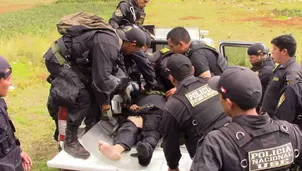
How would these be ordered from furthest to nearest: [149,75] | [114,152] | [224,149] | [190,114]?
[149,75], [114,152], [190,114], [224,149]

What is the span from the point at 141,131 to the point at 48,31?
44.7 feet

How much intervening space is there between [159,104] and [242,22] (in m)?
19.3

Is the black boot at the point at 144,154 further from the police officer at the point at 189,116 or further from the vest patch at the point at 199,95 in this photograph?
the vest patch at the point at 199,95

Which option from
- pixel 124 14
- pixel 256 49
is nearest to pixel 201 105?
pixel 256 49

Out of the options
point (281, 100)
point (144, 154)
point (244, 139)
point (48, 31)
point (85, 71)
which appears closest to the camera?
point (244, 139)

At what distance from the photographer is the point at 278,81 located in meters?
3.78

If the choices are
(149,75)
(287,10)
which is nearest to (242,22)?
(287,10)

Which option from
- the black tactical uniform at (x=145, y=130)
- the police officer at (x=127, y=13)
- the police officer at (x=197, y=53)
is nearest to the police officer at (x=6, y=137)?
the black tactical uniform at (x=145, y=130)

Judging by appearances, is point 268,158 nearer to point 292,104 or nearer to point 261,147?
point 261,147

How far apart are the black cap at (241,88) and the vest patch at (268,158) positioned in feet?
0.82

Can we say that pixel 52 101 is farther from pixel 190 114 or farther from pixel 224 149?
pixel 224 149

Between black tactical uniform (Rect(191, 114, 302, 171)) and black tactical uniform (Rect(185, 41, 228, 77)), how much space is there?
1.69 meters

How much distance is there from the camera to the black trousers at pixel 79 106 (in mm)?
3639

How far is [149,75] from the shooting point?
406 cm
